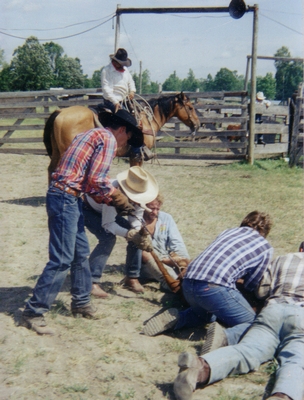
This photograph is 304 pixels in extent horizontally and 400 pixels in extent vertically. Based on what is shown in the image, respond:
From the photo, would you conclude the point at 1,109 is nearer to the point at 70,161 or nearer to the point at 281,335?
the point at 70,161

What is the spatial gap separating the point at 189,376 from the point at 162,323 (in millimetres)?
1023

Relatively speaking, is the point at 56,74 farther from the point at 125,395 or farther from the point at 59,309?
the point at 125,395

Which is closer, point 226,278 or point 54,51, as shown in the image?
point 226,278

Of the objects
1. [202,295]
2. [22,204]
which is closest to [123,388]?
[202,295]

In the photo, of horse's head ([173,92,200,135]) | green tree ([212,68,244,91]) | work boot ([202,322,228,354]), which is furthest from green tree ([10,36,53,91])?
green tree ([212,68,244,91])

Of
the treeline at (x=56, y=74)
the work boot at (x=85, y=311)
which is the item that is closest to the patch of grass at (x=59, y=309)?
the work boot at (x=85, y=311)

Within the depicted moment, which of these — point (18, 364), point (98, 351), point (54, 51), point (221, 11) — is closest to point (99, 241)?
point (98, 351)

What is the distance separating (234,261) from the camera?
391 cm

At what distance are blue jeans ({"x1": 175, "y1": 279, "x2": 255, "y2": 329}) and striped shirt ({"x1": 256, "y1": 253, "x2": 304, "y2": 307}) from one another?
225mm

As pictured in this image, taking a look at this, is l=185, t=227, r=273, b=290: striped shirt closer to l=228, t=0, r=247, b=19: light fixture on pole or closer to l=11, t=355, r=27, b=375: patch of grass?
l=11, t=355, r=27, b=375: patch of grass

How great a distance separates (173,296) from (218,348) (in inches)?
58.6

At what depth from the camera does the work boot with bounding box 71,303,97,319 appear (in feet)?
14.5

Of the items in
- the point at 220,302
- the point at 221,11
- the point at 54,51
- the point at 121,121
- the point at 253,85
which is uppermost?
the point at 54,51

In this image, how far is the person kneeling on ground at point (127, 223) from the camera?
4.64m
